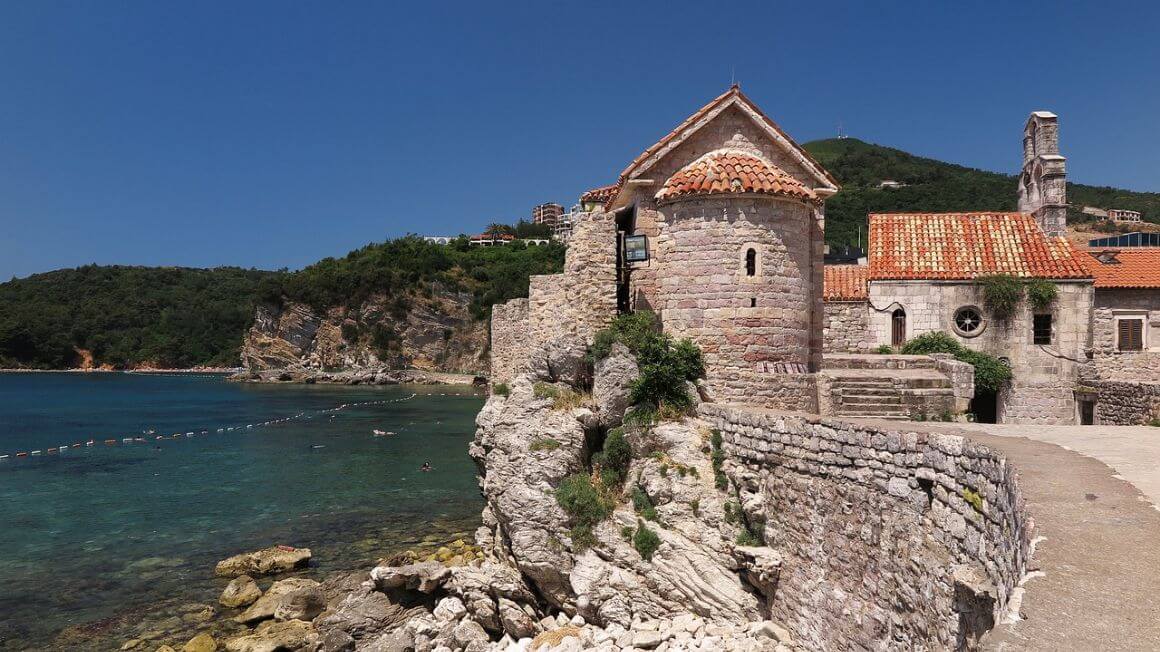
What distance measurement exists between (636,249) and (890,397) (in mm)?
5518

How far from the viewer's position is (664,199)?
12.6 meters

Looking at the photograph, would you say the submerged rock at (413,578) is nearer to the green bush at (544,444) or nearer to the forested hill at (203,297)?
the green bush at (544,444)

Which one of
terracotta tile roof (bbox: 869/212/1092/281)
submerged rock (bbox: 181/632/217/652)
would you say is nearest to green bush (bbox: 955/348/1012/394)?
terracotta tile roof (bbox: 869/212/1092/281)

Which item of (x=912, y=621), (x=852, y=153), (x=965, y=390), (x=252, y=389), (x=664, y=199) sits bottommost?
(x=252, y=389)

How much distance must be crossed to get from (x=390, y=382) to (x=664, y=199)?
237 ft

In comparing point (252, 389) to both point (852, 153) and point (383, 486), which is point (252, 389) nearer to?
point (383, 486)

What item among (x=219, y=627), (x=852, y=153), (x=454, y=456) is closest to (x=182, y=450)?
(x=454, y=456)

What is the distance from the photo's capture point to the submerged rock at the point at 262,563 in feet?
54.9

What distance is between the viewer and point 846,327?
2156cm

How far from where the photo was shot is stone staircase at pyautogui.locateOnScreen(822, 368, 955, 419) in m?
12.2

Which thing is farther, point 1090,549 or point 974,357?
point 974,357

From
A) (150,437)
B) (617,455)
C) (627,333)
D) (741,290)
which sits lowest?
(150,437)

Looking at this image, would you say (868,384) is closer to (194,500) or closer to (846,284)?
(846,284)

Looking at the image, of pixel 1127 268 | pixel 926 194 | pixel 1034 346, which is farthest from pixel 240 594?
pixel 926 194
